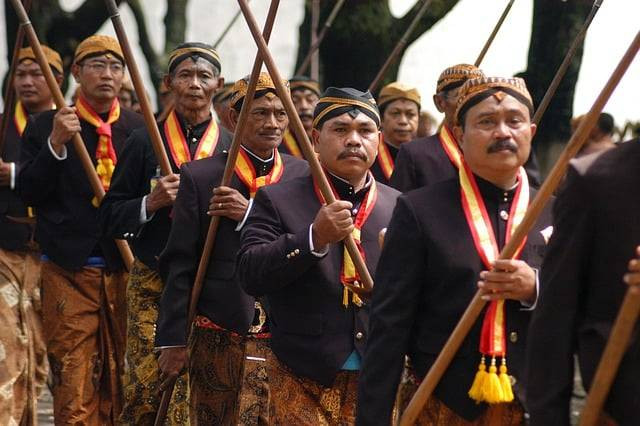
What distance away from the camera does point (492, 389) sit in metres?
5.16

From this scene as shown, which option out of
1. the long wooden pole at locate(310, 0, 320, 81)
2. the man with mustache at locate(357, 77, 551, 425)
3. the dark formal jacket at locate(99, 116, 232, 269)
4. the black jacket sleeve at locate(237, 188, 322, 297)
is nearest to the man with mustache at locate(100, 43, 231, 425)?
the dark formal jacket at locate(99, 116, 232, 269)

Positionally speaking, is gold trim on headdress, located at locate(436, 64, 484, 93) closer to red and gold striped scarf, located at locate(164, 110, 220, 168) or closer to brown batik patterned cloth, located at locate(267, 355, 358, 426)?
red and gold striped scarf, located at locate(164, 110, 220, 168)

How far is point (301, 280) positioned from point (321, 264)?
3.9 inches

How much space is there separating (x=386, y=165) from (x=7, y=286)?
2307 millimetres

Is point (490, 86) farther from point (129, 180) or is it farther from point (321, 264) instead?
point (129, 180)

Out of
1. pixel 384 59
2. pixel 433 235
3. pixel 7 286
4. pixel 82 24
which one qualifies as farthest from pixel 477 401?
pixel 82 24

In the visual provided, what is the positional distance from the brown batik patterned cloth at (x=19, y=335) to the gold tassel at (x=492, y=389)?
4.42 m

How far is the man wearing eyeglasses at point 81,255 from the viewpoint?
872 centimetres

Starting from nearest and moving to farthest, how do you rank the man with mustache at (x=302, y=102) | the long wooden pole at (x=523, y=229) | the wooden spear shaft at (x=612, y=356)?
1. the wooden spear shaft at (x=612, y=356)
2. the long wooden pole at (x=523, y=229)
3. the man with mustache at (x=302, y=102)

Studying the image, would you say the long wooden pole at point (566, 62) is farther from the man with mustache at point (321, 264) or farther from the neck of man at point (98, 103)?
the neck of man at point (98, 103)

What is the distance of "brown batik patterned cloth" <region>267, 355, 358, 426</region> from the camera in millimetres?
6383

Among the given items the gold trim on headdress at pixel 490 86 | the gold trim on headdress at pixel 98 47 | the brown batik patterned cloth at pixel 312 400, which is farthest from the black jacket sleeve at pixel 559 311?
the gold trim on headdress at pixel 98 47

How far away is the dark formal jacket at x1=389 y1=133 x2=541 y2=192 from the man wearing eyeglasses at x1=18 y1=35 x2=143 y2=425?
1601 millimetres

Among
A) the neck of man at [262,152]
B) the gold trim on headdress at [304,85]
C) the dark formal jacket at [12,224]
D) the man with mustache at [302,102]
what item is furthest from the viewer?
the gold trim on headdress at [304,85]
